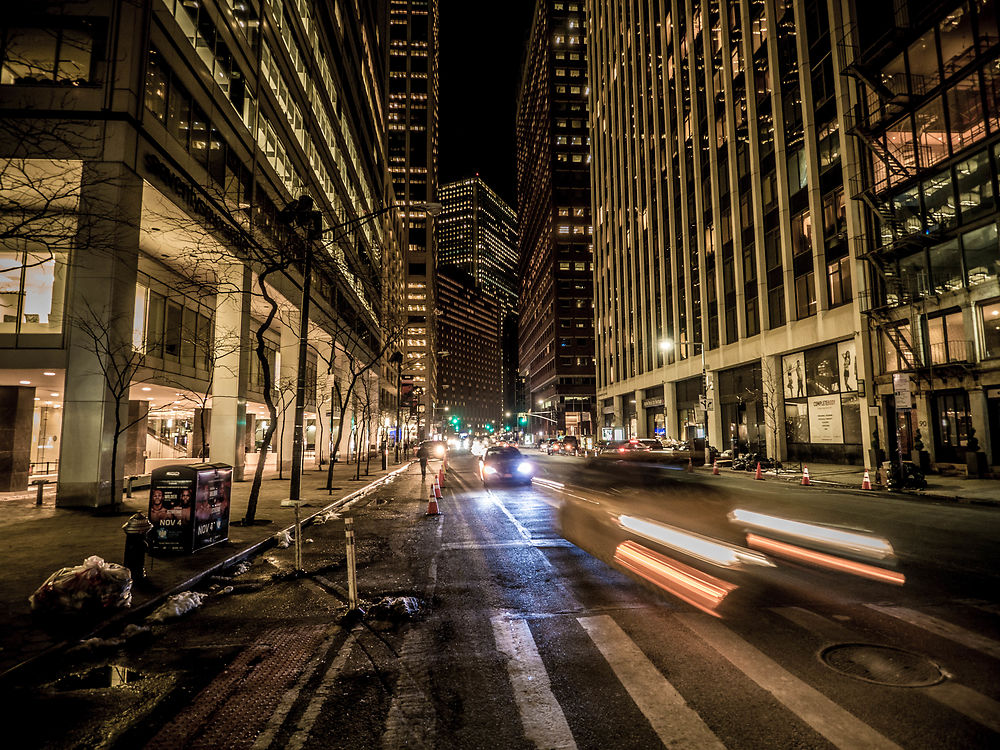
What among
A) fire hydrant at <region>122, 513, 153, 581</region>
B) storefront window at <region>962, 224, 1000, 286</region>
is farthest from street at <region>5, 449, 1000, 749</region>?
storefront window at <region>962, 224, 1000, 286</region>

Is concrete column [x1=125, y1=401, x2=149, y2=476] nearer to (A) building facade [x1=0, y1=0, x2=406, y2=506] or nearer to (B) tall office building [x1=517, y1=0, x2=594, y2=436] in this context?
(A) building facade [x1=0, y1=0, x2=406, y2=506]

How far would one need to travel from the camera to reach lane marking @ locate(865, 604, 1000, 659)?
4.95m

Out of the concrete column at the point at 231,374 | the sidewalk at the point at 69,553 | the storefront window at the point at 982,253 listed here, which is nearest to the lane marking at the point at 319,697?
the sidewalk at the point at 69,553

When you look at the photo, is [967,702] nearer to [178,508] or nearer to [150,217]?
[178,508]

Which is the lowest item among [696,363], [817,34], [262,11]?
[696,363]

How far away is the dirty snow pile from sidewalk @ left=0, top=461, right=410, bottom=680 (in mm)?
170

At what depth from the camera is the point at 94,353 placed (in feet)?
49.6

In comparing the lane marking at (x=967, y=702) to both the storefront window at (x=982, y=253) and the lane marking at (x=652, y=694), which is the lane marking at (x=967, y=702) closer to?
the lane marking at (x=652, y=694)

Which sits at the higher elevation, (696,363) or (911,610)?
(696,363)

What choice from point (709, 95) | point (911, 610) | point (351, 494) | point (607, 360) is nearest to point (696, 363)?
point (709, 95)

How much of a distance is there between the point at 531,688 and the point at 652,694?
0.92 m

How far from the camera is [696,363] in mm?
45594

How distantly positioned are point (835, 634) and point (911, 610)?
4.70ft

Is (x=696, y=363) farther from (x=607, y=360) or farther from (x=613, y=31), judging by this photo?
(x=613, y=31)
